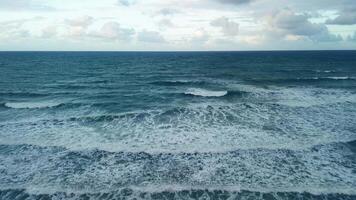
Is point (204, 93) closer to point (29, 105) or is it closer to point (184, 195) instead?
point (29, 105)

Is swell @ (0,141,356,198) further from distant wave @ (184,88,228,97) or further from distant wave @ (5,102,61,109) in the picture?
distant wave @ (184,88,228,97)

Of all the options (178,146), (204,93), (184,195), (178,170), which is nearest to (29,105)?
(178,146)

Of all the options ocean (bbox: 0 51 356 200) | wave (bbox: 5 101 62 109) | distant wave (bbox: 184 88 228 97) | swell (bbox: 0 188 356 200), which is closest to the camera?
swell (bbox: 0 188 356 200)

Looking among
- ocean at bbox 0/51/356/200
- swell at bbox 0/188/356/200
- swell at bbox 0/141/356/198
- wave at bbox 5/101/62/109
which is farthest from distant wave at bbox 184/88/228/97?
swell at bbox 0/188/356/200

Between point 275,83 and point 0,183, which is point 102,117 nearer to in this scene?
point 0,183

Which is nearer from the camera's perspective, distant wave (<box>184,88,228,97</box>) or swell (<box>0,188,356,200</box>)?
swell (<box>0,188,356,200</box>)

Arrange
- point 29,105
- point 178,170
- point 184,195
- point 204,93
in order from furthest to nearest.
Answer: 1. point 204,93
2. point 29,105
3. point 178,170
4. point 184,195

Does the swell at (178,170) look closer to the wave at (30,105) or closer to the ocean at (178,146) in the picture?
the ocean at (178,146)

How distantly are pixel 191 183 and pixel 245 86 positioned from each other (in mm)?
26963

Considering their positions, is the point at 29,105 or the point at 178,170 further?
the point at 29,105

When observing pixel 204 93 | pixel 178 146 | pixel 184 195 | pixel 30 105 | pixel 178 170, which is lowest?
pixel 184 195

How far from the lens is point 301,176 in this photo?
13.1 m

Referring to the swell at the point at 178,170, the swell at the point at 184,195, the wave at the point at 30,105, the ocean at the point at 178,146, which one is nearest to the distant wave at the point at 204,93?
the ocean at the point at 178,146

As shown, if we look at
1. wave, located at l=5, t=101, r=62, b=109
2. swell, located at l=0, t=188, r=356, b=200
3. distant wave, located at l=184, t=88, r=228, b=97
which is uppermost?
distant wave, located at l=184, t=88, r=228, b=97
